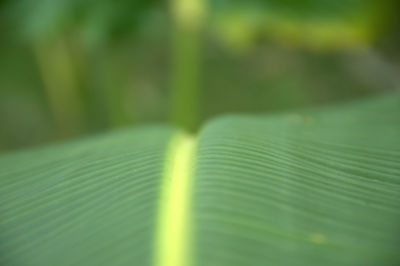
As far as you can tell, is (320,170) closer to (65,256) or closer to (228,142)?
(228,142)

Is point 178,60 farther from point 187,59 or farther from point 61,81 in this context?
point 61,81

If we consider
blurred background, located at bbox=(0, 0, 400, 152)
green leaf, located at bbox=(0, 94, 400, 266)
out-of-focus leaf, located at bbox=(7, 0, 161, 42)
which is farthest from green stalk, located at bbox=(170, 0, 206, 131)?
green leaf, located at bbox=(0, 94, 400, 266)

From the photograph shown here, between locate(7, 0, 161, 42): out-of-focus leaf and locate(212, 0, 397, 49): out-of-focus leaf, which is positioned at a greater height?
locate(212, 0, 397, 49): out-of-focus leaf

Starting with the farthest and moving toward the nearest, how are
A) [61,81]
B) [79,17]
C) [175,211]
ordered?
1. [61,81]
2. [79,17]
3. [175,211]

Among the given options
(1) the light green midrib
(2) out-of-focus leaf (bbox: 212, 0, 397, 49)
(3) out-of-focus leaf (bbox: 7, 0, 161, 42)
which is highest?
(2) out-of-focus leaf (bbox: 212, 0, 397, 49)

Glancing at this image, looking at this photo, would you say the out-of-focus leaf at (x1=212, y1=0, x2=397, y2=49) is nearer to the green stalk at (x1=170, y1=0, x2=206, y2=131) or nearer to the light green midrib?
the green stalk at (x1=170, y1=0, x2=206, y2=131)

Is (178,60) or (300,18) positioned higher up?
(300,18)

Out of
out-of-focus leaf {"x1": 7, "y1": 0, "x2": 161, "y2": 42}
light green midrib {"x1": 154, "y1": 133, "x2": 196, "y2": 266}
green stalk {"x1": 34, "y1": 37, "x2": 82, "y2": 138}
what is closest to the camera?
light green midrib {"x1": 154, "y1": 133, "x2": 196, "y2": 266}

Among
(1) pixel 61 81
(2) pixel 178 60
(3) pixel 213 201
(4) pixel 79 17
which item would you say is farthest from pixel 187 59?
(3) pixel 213 201
